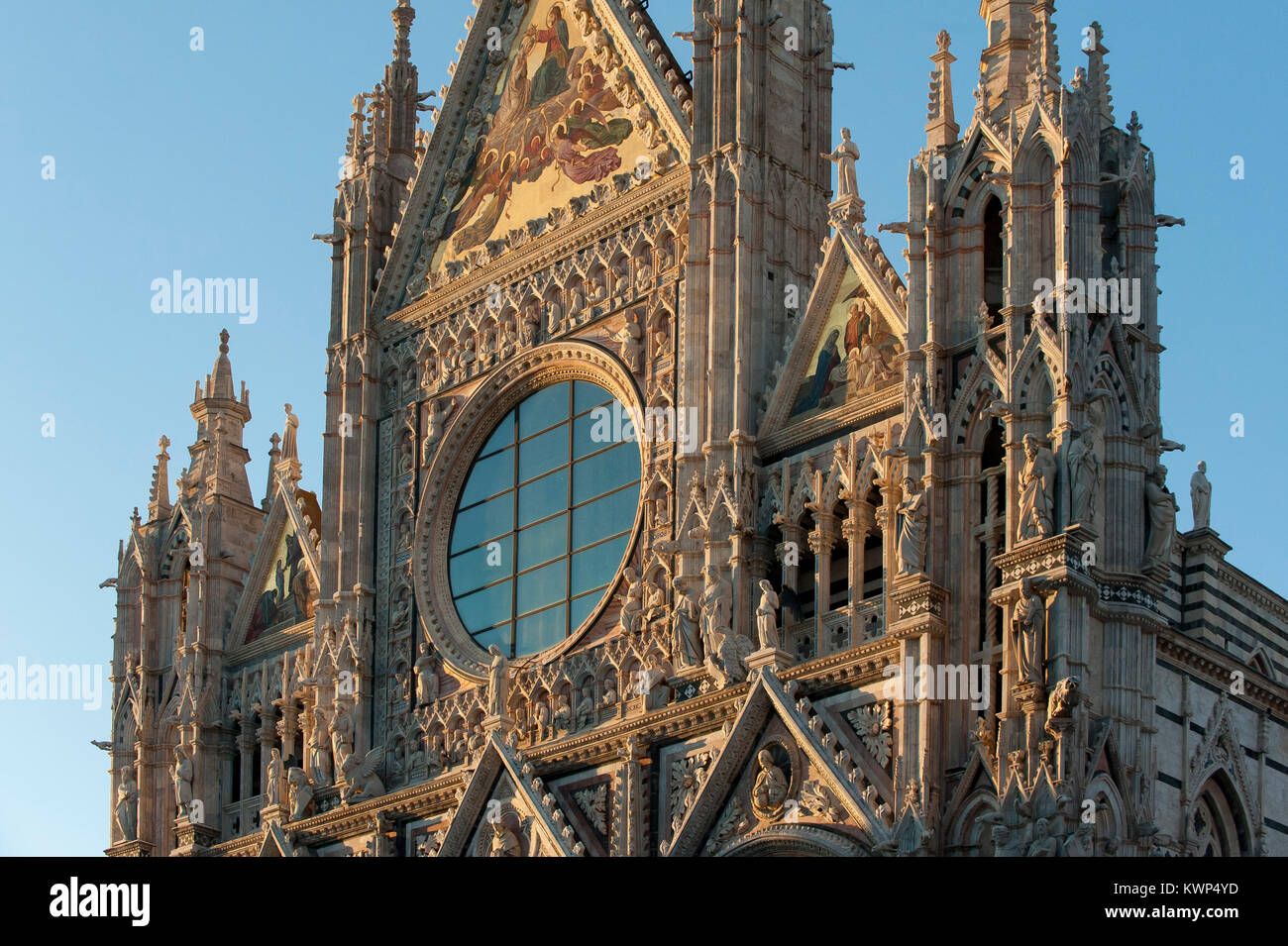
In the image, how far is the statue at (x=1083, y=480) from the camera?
1080 inches

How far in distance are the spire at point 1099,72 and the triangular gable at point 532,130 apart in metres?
5.92

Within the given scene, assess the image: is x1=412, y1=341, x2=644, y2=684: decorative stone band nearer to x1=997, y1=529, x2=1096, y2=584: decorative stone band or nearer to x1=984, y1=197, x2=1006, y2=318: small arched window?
x1=984, y1=197, x2=1006, y2=318: small arched window

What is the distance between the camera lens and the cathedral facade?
1104 inches

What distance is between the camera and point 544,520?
34438mm

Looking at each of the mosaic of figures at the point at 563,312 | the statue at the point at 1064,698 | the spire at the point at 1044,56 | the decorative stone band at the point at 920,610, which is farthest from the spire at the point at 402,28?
the statue at the point at 1064,698

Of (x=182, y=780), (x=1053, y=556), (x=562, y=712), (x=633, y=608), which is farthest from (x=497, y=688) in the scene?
(x=1053, y=556)

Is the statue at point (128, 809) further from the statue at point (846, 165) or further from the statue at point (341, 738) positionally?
the statue at point (846, 165)

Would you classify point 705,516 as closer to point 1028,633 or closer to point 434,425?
point 1028,633

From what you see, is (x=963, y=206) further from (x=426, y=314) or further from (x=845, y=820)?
(x=426, y=314)

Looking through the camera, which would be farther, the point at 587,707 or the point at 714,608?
the point at 587,707

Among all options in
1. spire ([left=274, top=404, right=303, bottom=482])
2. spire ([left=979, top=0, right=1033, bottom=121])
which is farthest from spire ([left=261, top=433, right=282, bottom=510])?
spire ([left=979, top=0, right=1033, bottom=121])

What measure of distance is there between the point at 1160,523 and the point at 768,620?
4304 millimetres

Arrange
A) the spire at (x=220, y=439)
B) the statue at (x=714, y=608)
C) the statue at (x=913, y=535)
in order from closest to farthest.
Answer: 1. the statue at (x=913, y=535)
2. the statue at (x=714, y=608)
3. the spire at (x=220, y=439)
